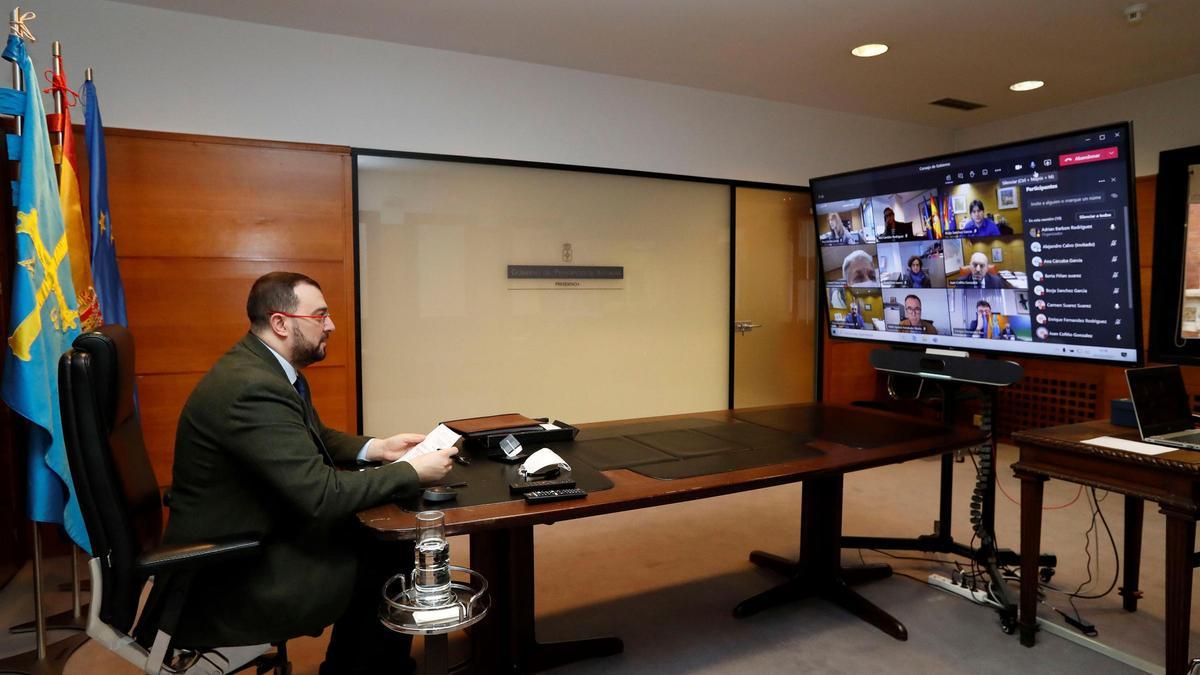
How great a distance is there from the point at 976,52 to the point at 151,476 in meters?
4.63

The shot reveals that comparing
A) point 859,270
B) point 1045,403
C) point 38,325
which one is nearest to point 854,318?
point 859,270

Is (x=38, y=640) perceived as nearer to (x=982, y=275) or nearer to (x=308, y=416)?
(x=308, y=416)

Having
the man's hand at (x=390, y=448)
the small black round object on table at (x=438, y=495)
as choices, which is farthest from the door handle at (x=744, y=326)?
the small black round object on table at (x=438, y=495)

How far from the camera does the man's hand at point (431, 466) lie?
173 centimetres

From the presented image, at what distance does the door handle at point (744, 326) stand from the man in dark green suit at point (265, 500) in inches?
147

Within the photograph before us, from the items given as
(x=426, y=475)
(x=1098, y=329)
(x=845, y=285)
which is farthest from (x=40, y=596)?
(x=1098, y=329)

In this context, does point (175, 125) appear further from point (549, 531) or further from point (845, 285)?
point (845, 285)

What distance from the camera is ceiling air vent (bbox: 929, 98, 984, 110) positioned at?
5.19 metres

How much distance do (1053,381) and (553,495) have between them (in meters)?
5.05

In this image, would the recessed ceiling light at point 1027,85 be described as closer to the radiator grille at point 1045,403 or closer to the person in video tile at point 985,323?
the radiator grille at point 1045,403

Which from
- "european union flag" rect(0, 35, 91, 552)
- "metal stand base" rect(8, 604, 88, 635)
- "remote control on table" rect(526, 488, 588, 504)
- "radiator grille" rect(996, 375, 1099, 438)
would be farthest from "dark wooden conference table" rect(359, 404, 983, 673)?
"radiator grille" rect(996, 375, 1099, 438)

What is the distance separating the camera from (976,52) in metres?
4.10

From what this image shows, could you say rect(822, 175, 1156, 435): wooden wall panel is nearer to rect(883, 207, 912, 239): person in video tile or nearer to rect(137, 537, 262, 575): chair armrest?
rect(883, 207, 912, 239): person in video tile

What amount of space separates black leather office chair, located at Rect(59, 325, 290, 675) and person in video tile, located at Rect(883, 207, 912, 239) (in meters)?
2.50
